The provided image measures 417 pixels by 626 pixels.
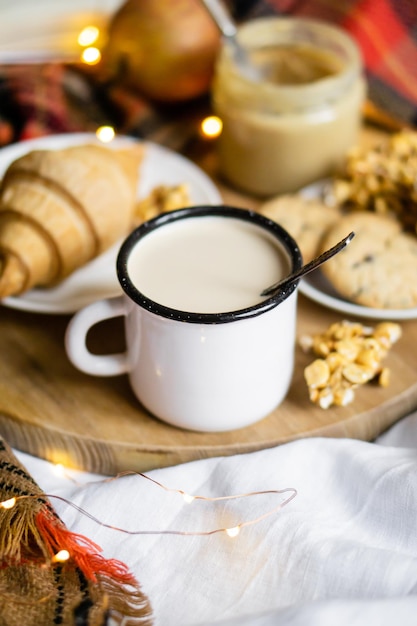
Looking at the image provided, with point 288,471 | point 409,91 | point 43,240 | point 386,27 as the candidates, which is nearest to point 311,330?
point 288,471

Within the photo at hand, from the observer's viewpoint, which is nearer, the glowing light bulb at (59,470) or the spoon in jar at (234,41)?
the glowing light bulb at (59,470)

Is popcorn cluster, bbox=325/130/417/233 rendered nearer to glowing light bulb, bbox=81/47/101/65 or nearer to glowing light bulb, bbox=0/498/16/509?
glowing light bulb, bbox=81/47/101/65

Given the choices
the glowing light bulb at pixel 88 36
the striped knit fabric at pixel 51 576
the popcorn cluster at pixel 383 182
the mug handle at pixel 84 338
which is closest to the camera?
the striped knit fabric at pixel 51 576

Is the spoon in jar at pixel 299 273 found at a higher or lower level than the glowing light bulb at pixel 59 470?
higher

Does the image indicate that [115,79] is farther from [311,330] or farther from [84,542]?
[84,542]

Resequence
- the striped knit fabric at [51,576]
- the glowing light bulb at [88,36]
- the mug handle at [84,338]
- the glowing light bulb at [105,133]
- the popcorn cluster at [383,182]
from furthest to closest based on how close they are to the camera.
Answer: the glowing light bulb at [88,36] → the glowing light bulb at [105,133] → the popcorn cluster at [383,182] → the mug handle at [84,338] → the striped knit fabric at [51,576]

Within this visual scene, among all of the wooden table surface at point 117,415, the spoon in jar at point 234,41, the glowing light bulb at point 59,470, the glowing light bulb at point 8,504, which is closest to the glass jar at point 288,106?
the spoon in jar at point 234,41

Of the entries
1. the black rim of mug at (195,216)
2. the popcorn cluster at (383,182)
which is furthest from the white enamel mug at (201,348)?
the popcorn cluster at (383,182)

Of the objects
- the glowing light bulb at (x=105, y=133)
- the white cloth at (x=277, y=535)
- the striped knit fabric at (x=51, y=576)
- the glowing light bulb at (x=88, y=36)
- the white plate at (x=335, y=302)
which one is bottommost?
the white cloth at (x=277, y=535)

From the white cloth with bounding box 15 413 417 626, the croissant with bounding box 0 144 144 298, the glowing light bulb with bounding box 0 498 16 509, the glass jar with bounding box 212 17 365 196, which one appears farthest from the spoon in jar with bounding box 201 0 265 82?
the glowing light bulb with bounding box 0 498 16 509

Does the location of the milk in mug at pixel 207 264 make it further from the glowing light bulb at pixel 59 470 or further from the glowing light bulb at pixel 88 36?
the glowing light bulb at pixel 88 36
